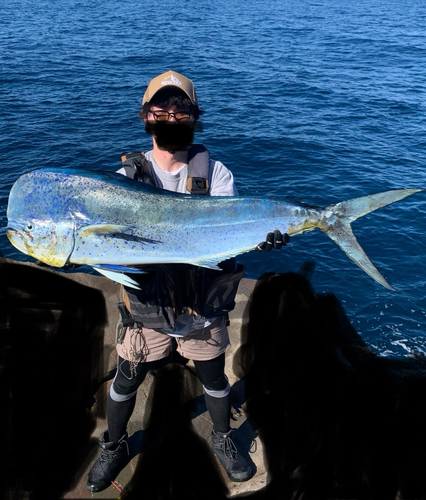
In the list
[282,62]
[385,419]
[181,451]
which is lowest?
[181,451]

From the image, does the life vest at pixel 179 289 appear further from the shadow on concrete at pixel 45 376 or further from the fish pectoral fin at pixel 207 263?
the shadow on concrete at pixel 45 376

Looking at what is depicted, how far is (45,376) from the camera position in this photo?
4824 mm

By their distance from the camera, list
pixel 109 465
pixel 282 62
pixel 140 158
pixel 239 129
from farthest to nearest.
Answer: pixel 282 62 → pixel 239 129 → pixel 109 465 → pixel 140 158

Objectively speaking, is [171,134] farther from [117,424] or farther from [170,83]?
[117,424]

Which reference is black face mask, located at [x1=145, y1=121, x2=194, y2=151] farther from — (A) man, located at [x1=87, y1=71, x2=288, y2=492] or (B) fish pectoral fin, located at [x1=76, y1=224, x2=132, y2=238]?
(B) fish pectoral fin, located at [x1=76, y1=224, x2=132, y2=238]

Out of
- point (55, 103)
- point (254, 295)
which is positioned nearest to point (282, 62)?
point (55, 103)

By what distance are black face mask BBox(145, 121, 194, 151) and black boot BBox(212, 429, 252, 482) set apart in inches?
105

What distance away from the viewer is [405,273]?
10219 mm

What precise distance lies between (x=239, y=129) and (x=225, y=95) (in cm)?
405

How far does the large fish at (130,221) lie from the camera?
288 centimetres

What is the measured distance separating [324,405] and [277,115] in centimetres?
1672

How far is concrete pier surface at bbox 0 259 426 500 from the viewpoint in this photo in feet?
12.9

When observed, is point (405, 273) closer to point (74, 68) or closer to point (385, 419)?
point (385, 419)

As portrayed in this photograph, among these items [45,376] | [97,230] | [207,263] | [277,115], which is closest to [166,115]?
[97,230]
